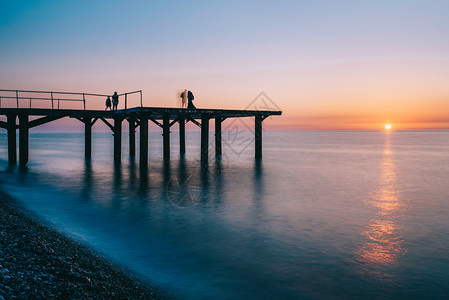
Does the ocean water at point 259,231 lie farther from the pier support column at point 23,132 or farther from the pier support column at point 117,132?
the pier support column at point 117,132

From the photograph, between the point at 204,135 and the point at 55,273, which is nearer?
the point at 55,273

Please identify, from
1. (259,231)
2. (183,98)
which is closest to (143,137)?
(183,98)

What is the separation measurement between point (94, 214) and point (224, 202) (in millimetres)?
4945

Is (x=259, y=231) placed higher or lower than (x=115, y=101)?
lower

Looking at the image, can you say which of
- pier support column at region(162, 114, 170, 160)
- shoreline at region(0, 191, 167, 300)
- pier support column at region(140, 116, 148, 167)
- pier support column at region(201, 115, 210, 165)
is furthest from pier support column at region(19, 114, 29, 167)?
shoreline at region(0, 191, 167, 300)

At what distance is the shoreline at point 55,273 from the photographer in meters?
4.75

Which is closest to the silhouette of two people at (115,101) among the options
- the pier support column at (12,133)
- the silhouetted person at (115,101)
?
the silhouetted person at (115,101)

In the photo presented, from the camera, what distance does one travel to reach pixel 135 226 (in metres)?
10.2

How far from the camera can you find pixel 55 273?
5324mm

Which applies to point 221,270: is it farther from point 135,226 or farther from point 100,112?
point 100,112

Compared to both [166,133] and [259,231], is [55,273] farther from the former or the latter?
[166,133]

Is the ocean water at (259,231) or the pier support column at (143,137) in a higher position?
the pier support column at (143,137)

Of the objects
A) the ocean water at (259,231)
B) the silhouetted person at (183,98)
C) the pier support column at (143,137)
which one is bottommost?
the ocean water at (259,231)

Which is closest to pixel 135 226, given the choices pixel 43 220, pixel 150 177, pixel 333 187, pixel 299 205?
pixel 43 220
